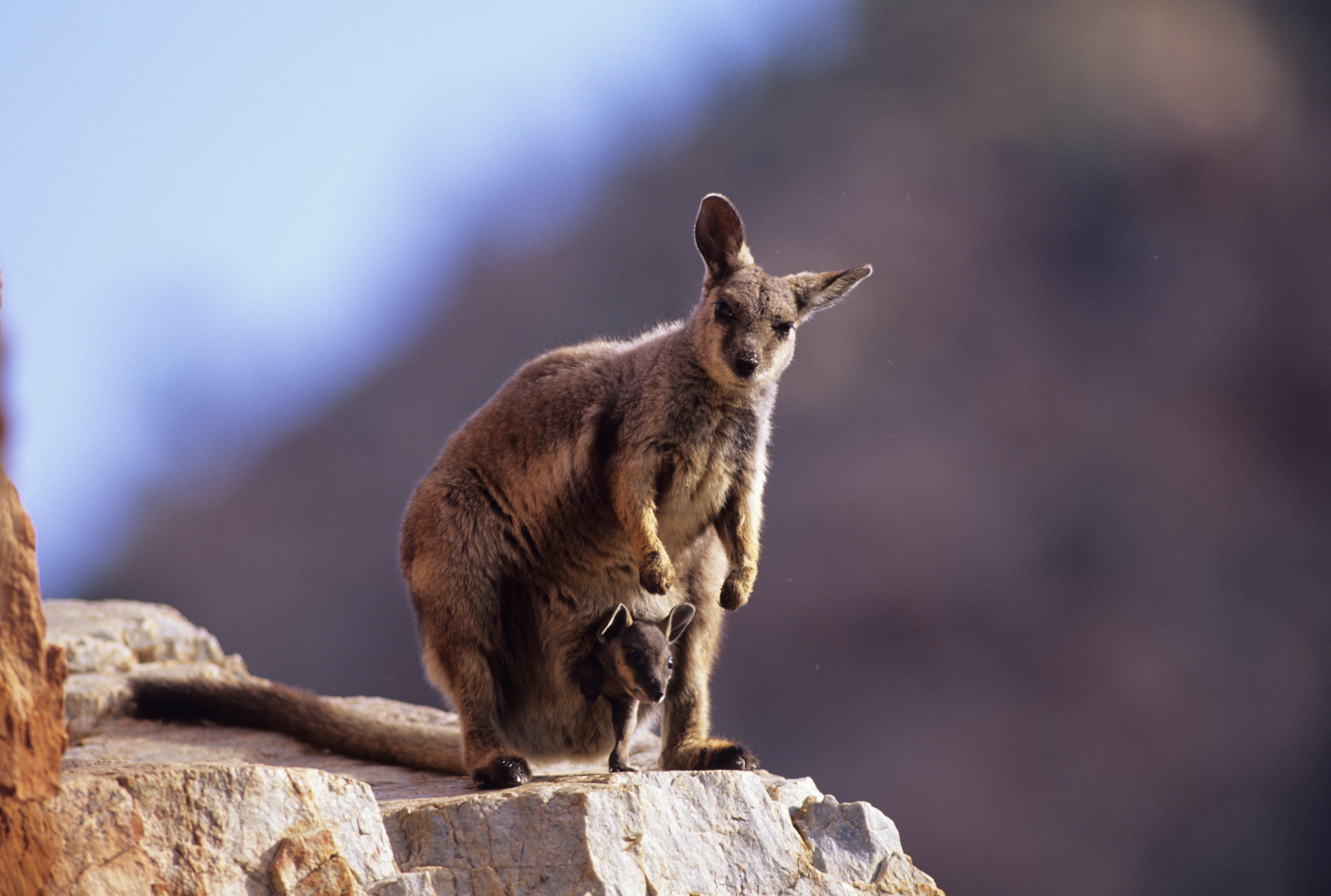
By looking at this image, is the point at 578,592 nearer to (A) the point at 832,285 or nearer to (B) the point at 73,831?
(A) the point at 832,285

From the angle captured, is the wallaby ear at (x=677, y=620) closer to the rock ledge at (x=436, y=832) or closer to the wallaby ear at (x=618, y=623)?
the wallaby ear at (x=618, y=623)

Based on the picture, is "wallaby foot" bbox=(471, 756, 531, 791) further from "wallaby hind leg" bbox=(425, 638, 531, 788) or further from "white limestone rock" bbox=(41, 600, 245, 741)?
"white limestone rock" bbox=(41, 600, 245, 741)

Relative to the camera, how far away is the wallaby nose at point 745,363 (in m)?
4.46

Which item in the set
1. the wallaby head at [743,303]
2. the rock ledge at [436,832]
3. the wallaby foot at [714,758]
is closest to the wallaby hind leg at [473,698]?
the rock ledge at [436,832]

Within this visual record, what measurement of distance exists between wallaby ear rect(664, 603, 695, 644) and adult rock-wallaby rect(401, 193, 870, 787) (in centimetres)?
9

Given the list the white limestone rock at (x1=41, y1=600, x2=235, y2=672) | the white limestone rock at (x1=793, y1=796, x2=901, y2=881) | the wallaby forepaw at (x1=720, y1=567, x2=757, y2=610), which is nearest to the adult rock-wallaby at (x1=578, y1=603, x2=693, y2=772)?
the wallaby forepaw at (x1=720, y1=567, x2=757, y2=610)

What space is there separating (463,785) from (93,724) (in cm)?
220

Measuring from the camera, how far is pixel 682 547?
4695 millimetres

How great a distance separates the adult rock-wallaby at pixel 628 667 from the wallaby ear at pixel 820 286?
1254 mm

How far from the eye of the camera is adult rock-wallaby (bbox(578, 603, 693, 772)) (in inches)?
170

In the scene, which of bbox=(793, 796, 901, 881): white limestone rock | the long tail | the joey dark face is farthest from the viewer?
the long tail

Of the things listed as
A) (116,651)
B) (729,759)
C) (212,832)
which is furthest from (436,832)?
(116,651)

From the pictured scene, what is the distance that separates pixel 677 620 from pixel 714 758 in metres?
0.52

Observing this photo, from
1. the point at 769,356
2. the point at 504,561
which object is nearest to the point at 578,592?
the point at 504,561
